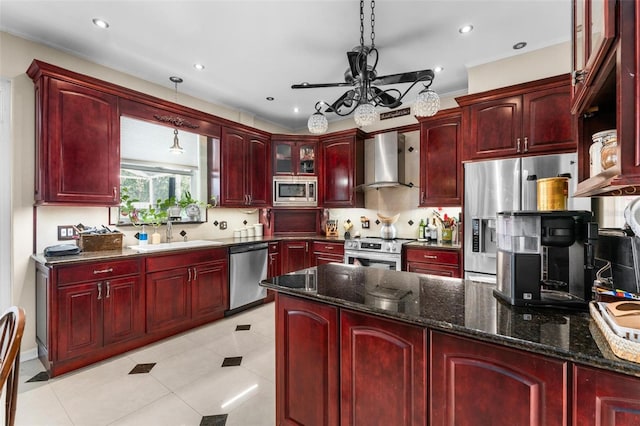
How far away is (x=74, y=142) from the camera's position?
8.52 ft

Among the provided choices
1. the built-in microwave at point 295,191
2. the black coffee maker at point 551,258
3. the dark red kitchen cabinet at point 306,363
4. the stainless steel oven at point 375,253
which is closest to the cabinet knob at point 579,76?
the black coffee maker at point 551,258

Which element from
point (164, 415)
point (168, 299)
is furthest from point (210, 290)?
point (164, 415)

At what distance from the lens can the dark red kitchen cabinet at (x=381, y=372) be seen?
114cm

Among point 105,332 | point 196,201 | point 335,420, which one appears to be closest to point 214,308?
point 105,332

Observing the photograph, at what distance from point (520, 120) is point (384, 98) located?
1425 mm

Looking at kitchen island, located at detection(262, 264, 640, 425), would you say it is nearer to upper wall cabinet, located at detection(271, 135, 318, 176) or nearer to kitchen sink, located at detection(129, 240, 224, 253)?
kitchen sink, located at detection(129, 240, 224, 253)

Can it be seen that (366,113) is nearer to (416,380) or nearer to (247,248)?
(416,380)

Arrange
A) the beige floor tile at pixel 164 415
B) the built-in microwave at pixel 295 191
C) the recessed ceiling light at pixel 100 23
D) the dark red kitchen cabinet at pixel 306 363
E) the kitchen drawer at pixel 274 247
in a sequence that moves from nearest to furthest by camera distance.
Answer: the dark red kitchen cabinet at pixel 306 363
the beige floor tile at pixel 164 415
the recessed ceiling light at pixel 100 23
the kitchen drawer at pixel 274 247
the built-in microwave at pixel 295 191

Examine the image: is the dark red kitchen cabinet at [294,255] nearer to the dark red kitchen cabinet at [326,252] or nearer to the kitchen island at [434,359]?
the dark red kitchen cabinet at [326,252]

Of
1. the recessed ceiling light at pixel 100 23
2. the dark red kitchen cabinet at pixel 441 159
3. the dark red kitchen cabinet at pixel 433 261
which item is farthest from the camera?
the dark red kitchen cabinet at pixel 441 159

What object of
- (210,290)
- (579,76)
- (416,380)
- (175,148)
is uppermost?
(175,148)

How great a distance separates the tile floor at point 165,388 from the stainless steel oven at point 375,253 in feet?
5.23

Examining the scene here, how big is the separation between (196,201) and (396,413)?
3450mm

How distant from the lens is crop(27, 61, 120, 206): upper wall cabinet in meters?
2.45
